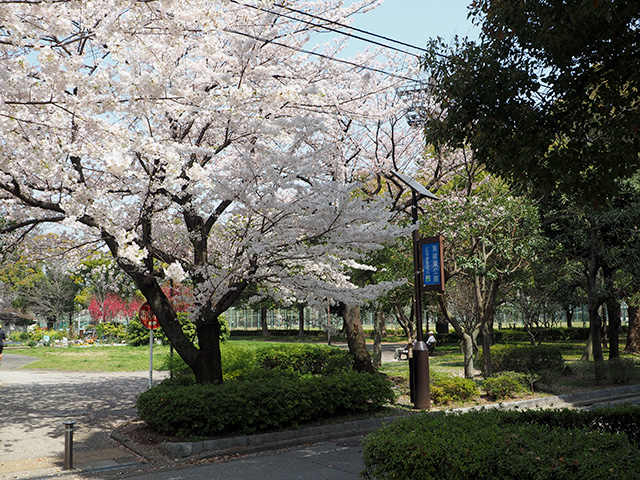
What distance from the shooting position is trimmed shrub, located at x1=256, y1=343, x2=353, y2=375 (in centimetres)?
1691

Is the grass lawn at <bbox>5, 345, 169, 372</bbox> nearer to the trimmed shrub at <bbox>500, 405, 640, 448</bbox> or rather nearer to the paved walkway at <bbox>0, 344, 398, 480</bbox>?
the paved walkway at <bbox>0, 344, 398, 480</bbox>

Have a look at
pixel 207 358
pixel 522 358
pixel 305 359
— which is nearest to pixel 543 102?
pixel 207 358

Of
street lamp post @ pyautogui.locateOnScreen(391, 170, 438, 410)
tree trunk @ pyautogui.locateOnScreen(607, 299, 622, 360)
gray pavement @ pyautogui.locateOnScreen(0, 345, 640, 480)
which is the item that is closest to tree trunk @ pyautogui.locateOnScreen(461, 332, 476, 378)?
gray pavement @ pyautogui.locateOnScreen(0, 345, 640, 480)

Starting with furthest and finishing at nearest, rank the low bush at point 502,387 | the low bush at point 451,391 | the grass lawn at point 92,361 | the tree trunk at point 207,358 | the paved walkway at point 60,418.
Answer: the grass lawn at point 92,361
the low bush at point 502,387
the low bush at point 451,391
the tree trunk at point 207,358
the paved walkway at point 60,418

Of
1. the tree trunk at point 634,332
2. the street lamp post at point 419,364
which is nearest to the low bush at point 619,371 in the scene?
the street lamp post at point 419,364

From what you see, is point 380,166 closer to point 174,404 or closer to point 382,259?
point 382,259

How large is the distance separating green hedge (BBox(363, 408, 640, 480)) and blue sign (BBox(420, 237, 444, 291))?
245 inches

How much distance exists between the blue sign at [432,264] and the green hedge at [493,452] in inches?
245

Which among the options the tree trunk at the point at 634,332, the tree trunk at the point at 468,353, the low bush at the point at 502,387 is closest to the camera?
the low bush at the point at 502,387

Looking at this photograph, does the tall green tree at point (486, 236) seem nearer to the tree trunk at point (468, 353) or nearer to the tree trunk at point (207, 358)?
the tree trunk at point (468, 353)

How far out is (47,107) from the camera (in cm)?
727

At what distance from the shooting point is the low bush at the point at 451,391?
41.8 feet

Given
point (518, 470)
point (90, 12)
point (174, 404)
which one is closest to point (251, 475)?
point (174, 404)

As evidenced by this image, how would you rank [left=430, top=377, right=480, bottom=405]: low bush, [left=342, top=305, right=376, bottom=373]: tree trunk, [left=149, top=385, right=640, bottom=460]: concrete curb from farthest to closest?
1. [left=342, top=305, right=376, bottom=373]: tree trunk
2. [left=430, top=377, right=480, bottom=405]: low bush
3. [left=149, top=385, right=640, bottom=460]: concrete curb
